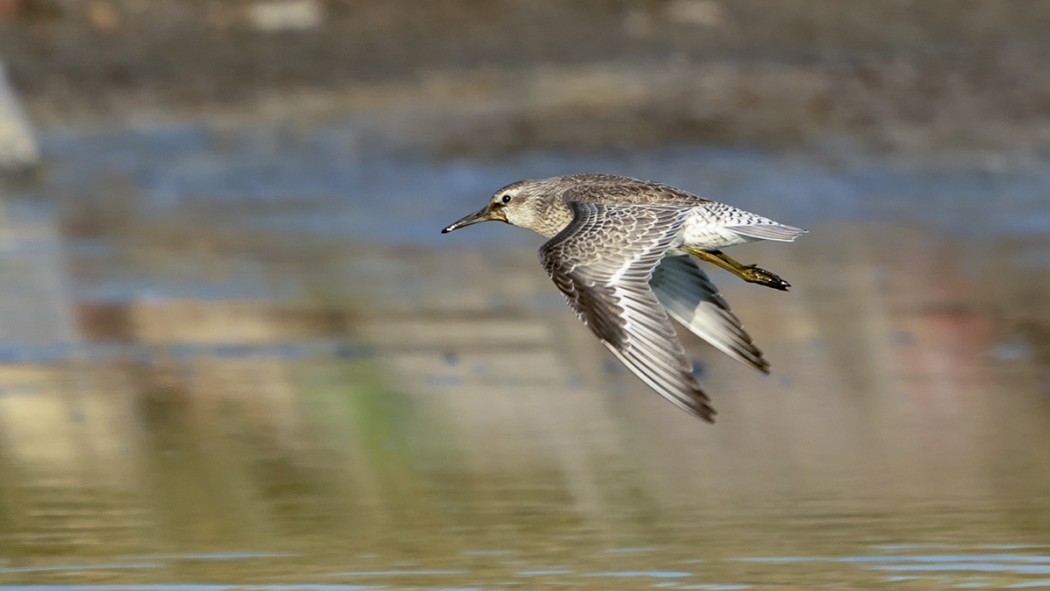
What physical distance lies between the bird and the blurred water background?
2.25 feet

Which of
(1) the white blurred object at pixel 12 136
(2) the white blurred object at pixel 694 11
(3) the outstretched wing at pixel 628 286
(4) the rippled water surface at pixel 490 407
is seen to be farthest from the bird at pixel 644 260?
(2) the white blurred object at pixel 694 11

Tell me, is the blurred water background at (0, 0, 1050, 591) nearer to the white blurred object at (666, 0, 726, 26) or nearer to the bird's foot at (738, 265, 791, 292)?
the white blurred object at (666, 0, 726, 26)

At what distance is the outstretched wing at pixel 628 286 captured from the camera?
24.2ft

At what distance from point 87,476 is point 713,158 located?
1121 cm

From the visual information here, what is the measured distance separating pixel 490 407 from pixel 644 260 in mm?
2957

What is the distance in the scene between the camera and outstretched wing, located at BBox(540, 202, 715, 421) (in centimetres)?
738

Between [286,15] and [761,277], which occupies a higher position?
[286,15]

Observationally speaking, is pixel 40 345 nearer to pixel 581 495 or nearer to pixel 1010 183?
pixel 581 495

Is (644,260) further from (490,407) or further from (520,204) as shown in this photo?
(490,407)

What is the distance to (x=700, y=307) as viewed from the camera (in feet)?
28.5

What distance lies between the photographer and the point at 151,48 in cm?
2314

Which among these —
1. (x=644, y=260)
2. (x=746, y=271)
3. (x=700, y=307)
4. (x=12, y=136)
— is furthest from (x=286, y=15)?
(x=644, y=260)

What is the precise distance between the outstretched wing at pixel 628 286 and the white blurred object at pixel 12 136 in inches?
496

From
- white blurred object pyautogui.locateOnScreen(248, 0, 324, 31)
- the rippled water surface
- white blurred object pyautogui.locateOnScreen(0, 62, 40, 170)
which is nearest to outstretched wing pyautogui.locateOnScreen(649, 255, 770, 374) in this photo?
the rippled water surface
